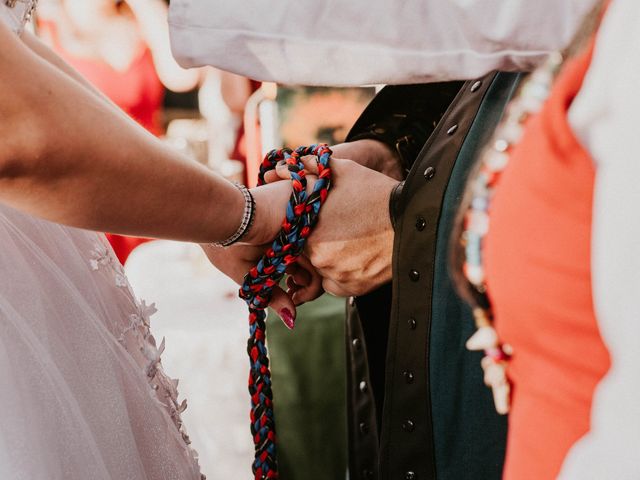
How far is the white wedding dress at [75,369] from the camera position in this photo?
505mm

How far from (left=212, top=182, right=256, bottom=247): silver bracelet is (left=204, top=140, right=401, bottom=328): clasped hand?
16 millimetres

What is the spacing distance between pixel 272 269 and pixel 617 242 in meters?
0.48

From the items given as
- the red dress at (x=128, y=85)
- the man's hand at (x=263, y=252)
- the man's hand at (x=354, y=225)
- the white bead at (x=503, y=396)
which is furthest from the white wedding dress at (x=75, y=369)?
the red dress at (x=128, y=85)

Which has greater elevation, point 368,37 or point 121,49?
point 368,37

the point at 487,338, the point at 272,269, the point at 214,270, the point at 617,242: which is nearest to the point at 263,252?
the point at 272,269

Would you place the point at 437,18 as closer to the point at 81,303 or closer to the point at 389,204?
the point at 389,204

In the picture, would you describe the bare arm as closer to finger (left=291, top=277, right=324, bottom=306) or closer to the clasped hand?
the clasped hand

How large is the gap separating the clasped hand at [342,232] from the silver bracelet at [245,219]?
16mm

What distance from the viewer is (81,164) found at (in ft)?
1.48

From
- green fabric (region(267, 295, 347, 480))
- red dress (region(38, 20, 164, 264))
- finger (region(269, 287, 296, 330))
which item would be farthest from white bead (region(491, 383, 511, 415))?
red dress (region(38, 20, 164, 264))

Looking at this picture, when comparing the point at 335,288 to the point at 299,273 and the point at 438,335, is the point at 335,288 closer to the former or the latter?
the point at 299,273

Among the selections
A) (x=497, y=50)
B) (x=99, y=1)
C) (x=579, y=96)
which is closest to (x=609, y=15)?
(x=579, y=96)

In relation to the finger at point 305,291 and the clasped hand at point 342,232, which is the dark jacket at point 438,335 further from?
the finger at point 305,291

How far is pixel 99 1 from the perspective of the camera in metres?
2.00
